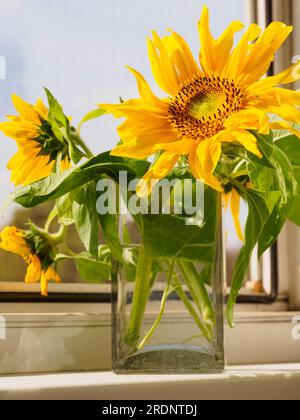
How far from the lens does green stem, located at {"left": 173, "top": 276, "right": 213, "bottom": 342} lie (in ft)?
2.61

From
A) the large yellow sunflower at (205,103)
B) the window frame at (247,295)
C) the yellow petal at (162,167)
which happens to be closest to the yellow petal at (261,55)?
the large yellow sunflower at (205,103)

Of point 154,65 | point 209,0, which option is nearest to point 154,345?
point 154,65

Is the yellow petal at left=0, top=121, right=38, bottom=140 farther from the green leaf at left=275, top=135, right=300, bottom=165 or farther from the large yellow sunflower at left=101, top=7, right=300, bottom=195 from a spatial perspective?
the green leaf at left=275, top=135, right=300, bottom=165

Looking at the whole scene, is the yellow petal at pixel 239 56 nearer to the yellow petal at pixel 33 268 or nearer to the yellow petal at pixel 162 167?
the yellow petal at pixel 162 167

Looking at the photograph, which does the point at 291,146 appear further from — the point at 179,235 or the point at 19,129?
the point at 19,129

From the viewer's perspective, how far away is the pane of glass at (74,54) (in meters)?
0.95

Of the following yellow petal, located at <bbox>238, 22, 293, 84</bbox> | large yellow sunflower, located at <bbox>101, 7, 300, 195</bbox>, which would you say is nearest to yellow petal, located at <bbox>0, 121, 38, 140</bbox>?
large yellow sunflower, located at <bbox>101, 7, 300, 195</bbox>

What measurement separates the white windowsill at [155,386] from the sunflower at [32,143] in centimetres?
20

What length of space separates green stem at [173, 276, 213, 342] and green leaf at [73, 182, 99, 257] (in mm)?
97

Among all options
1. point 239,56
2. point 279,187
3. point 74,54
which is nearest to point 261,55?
point 239,56

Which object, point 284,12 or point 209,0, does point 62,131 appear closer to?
point 209,0

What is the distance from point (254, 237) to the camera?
2.55 feet

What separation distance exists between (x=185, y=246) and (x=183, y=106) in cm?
13

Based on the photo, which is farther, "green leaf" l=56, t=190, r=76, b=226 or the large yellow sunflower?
"green leaf" l=56, t=190, r=76, b=226
